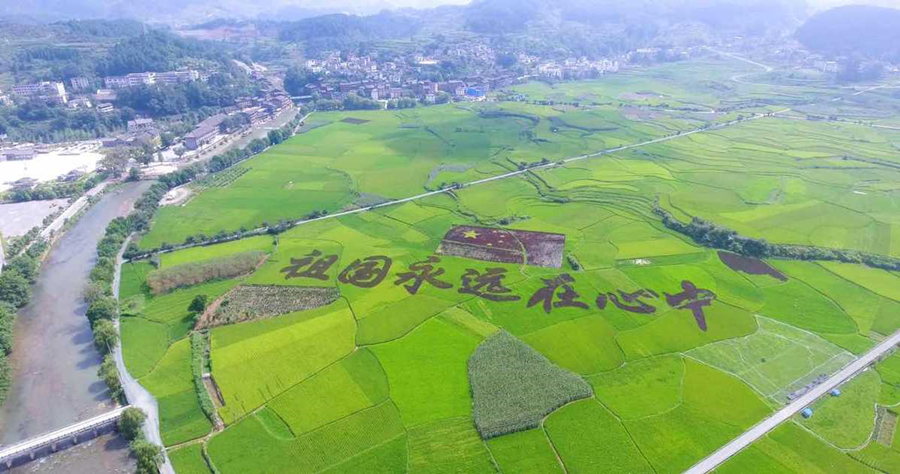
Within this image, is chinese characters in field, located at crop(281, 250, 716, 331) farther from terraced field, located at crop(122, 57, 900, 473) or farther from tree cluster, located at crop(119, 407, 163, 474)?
tree cluster, located at crop(119, 407, 163, 474)

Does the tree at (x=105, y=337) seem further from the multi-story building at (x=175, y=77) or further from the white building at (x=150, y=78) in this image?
the multi-story building at (x=175, y=77)

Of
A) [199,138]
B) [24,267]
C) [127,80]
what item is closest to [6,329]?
[24,267]

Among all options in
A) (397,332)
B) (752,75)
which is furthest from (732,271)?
(752,75)

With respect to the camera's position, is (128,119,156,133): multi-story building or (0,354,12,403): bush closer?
(0,354,12,403): bush

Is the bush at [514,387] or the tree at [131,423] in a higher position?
the bush at [514,387]

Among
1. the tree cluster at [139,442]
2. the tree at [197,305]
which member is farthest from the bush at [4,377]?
the tree at [197,305]

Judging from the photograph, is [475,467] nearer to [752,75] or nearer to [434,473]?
[434,473]

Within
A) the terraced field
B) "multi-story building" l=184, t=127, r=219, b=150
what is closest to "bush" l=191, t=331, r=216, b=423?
the terraced field
